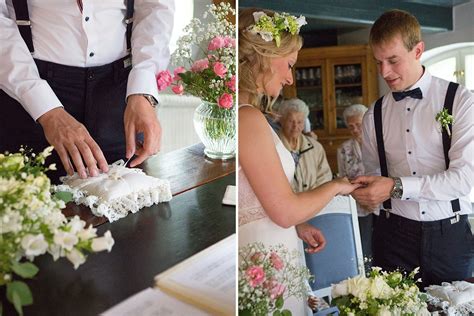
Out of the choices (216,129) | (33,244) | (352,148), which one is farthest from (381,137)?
(33,244)

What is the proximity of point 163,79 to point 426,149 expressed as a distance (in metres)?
0.64

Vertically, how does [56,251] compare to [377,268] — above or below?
above

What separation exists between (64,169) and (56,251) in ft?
0.60

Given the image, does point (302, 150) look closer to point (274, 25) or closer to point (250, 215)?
point (250, 215)

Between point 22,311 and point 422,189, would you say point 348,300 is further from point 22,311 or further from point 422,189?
point 22,311

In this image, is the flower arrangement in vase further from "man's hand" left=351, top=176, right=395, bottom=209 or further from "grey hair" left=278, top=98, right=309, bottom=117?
"man's hand" left=351, top=176, right=395, bottom=209

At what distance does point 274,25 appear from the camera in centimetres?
141

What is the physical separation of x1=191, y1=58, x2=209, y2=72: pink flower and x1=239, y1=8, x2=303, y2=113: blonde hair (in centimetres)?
9

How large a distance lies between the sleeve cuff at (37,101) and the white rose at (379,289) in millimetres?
831

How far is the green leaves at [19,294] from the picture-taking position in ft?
3.64

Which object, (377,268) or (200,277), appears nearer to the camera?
(200,277)

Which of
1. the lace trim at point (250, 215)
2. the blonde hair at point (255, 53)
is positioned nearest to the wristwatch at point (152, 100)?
the blonde hair at point (255, 53)

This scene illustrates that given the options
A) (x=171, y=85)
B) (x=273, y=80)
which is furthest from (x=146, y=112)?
(x=273, y=80)

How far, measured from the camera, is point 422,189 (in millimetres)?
1495
